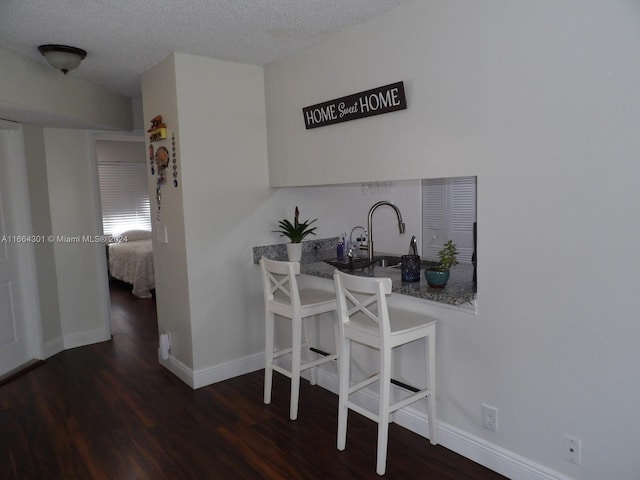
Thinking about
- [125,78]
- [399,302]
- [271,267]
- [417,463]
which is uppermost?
[125,78]

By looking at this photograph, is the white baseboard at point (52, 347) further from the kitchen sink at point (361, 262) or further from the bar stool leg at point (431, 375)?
the bar stool leg at point (431, 375)

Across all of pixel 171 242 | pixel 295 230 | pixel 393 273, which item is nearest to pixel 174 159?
pixel 171 242

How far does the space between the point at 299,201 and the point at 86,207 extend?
2.14m

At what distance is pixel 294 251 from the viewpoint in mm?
3494

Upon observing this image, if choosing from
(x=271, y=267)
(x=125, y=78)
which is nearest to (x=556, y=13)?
(x=271, y=267)

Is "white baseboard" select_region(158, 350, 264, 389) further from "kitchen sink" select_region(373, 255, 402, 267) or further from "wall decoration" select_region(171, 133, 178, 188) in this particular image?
"wall decoration" select_region(171, 133, 178, 188)

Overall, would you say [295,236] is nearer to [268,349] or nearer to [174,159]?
[268,349]

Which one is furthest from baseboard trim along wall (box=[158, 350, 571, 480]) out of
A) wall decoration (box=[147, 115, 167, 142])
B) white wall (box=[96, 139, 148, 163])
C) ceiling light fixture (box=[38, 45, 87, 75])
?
white wall (box=[96, 139, 148, 163])

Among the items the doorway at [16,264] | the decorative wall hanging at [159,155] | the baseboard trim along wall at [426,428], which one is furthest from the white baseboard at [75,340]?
the decorative wall hanging at [159,155]

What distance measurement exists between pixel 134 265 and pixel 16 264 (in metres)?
2.61

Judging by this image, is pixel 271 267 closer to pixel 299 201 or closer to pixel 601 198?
pixel 299 201

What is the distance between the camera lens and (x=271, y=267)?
291cm

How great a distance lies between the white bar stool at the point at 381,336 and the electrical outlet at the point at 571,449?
2.10 ft

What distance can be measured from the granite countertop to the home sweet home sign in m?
0.99
